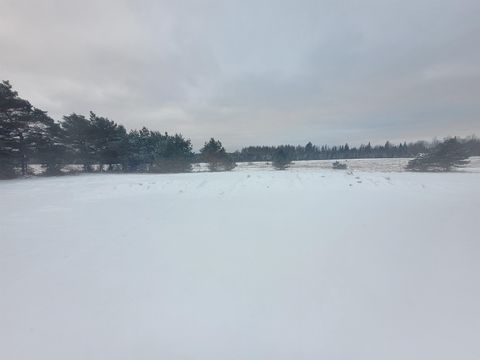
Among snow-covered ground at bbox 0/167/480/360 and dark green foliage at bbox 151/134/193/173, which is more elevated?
dark green foliage at bbox 151/134/193/173

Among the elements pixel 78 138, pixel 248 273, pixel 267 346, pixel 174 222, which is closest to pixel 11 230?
pixel 174 222

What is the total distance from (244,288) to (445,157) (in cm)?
2584

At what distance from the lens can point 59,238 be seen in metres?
4.15

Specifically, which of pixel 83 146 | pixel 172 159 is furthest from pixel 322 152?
pixel 83 146

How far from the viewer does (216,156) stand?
2427cm

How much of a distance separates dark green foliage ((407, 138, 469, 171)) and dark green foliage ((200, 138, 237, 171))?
20.1 meters

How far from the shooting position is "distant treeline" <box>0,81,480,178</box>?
15.5 meters

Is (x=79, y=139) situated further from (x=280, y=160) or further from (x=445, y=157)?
(x=445, y=157)

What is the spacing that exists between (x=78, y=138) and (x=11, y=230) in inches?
785

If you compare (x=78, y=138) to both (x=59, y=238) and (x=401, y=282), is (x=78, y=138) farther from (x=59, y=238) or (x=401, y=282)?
(x=401, y=282)

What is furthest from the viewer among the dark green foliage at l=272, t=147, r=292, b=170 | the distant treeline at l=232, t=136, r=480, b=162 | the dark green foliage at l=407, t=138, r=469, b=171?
the distant treeline at l=232, t=136, r=480, b=162

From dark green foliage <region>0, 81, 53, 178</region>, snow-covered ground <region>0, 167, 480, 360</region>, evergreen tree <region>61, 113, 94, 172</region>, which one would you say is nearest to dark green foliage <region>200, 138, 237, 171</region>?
evergreen tree <region>61, 113, 94, 172</region>

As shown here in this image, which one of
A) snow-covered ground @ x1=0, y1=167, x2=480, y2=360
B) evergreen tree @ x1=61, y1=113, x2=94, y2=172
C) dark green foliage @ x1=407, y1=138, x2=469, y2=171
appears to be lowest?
snow-covered ground @ x1=0, y1=167, x2=480, y2=360

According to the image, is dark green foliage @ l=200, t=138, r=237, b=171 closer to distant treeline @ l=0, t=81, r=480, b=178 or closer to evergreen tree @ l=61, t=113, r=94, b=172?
distant treeline @ l=0, t=81, r=480, b=178
